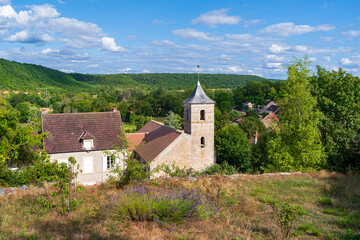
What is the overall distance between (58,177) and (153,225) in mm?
3169

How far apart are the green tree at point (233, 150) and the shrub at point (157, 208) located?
19.8 m

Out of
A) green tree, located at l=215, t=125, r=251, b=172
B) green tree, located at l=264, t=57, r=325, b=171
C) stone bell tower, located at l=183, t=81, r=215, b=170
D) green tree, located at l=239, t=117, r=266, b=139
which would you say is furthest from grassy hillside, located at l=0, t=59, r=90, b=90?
green tree, located at l=264, t=57, r=325, b=171

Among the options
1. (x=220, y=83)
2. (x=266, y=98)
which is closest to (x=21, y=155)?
(x=266, y=98)

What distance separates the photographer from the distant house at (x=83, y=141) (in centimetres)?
1997

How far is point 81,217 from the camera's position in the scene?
645 cm

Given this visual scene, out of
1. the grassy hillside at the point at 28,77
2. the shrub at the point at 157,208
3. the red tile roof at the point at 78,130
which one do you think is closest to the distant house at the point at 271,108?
the red tile roof at the point at 78,130

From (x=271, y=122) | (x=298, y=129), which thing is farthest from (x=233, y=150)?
(x=298, y=129)

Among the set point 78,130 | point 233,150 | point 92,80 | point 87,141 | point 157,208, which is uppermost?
point 92,80

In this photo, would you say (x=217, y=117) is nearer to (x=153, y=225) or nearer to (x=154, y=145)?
(x=154, y=145)

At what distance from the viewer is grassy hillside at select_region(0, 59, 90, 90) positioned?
9906 centimetres

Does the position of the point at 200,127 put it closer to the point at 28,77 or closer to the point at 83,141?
the point at 83,141

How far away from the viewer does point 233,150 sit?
25.9 m

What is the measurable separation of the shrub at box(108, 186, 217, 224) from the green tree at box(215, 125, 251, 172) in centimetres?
1980

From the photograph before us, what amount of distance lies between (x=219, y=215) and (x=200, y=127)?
50.1ft
